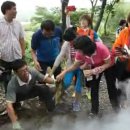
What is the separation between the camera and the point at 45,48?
6367mm

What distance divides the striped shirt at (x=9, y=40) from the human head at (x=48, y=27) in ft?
1.37

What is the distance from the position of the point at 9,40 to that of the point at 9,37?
1.8 inches

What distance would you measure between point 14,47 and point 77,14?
9706mm

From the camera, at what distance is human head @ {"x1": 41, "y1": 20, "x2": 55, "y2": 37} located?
19.1 ft

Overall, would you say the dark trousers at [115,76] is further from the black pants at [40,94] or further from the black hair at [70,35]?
the black pants at [40,94]

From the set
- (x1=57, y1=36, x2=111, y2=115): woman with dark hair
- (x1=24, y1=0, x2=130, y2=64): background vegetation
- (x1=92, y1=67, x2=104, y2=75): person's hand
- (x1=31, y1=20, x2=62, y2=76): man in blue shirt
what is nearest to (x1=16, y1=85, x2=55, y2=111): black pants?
(x1=57, y1=36, x2=111, y2=115): woman with dark hair

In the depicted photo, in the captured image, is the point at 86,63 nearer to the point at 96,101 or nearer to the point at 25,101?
the point at 96,101

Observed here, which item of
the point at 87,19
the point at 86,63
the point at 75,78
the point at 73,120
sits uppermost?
the point at 87,19

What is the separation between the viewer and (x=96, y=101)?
599 cm

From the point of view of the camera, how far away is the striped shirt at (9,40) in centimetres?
588

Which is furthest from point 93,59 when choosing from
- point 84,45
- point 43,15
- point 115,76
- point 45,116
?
point 43,15

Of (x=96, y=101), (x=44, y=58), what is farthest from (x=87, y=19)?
A: (x=96, y=101)

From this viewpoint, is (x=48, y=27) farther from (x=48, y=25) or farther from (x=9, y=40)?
(x=9, y=40)

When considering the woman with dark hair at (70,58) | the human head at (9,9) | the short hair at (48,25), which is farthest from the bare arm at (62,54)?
the human head at (9,9)
